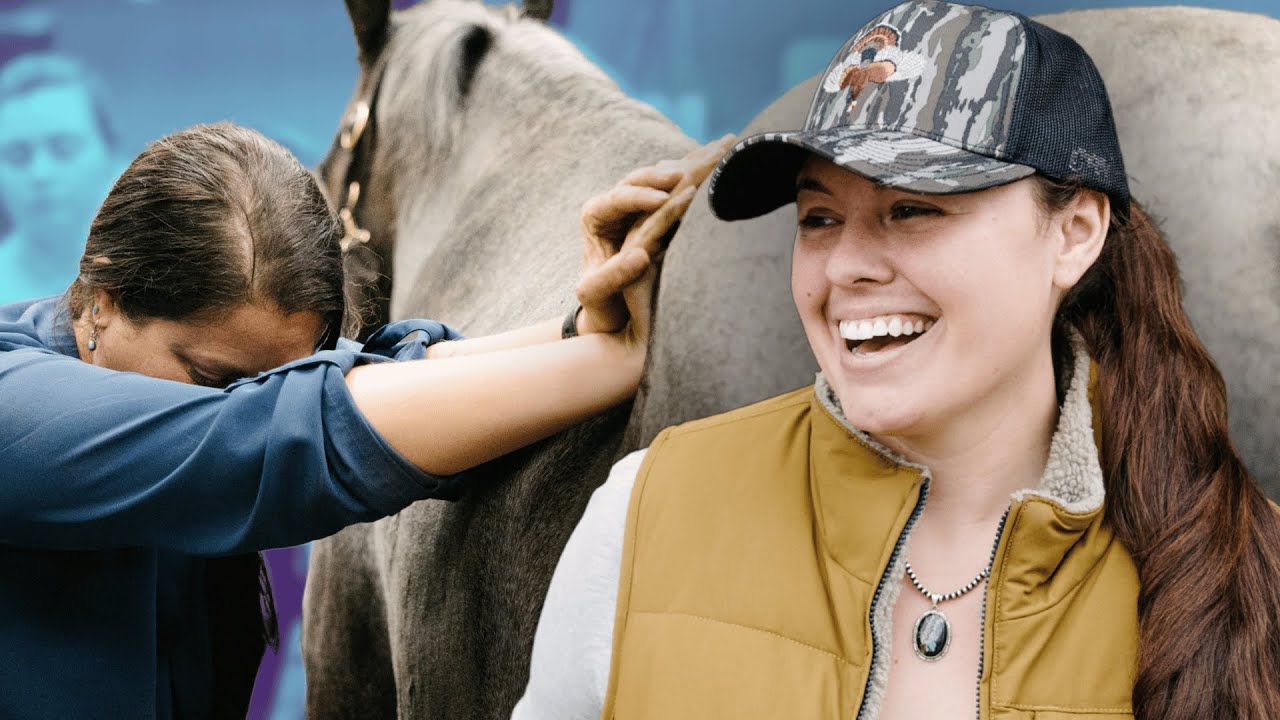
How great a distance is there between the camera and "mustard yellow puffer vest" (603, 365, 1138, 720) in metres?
0.82

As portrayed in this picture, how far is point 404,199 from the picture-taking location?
7.88 ft

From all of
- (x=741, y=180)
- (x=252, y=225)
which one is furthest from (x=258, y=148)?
(x=741, y=180)

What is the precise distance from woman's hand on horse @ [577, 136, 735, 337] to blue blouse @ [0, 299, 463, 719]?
257 mm

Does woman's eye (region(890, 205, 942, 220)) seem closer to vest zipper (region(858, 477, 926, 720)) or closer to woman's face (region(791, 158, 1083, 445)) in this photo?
woman's face (region(791, 158, 1083, 445))

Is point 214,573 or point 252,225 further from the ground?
point 252,225

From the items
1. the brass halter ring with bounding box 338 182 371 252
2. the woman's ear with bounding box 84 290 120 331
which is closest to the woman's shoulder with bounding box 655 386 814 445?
the woman's ear with bounding box 84 290 120 331

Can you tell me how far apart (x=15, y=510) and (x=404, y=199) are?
4.37 ft

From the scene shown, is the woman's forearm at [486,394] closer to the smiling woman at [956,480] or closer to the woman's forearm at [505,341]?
the woman's forearm at [505,341]

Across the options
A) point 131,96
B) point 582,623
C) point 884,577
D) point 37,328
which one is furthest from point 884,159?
point 131,96

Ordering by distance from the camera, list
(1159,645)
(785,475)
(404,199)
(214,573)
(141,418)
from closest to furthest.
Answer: (1159,645) → (785,475) → (141,418) → (214,573) → (404,199)

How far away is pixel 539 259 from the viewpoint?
1.82 m

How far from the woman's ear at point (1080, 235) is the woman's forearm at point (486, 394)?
481 millimetres

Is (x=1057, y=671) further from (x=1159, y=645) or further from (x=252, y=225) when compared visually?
(x=252, y=225)

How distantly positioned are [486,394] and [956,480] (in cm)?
52
